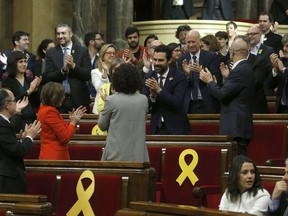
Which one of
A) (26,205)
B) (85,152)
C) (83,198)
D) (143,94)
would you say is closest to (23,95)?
(85,152)

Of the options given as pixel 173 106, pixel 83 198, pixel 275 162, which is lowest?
pixel 83 198

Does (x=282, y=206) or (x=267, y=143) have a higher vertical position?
(x=267, y=143)

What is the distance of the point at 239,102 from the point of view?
9.17 meters

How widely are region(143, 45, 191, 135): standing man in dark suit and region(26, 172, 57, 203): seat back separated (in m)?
1.55

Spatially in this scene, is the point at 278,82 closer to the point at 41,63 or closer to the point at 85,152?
the point at 85,152

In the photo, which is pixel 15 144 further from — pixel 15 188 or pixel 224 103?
pixel 224 103

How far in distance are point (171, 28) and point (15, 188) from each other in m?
8.81

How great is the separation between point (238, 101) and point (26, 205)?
2904 millimetres

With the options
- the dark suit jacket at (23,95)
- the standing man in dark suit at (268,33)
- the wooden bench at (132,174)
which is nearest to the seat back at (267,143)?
the wooden bench at (132,174)

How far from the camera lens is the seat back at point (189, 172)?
888 centimetres

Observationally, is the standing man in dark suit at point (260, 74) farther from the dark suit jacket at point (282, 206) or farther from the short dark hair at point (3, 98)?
the dark suit jacket at point (282, 206)

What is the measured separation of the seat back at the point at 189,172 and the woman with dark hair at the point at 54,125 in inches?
37.0

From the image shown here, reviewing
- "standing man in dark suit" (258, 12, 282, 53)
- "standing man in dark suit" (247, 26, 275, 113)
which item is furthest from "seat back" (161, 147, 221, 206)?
"standing man in dark suit" (258, 12, 282, 53)

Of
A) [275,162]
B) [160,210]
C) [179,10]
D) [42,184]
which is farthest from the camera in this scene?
[179,10]
